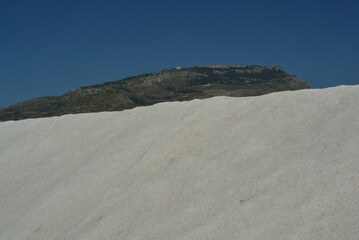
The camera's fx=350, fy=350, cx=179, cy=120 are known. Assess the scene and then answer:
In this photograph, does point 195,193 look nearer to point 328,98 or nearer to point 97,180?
point 97,180

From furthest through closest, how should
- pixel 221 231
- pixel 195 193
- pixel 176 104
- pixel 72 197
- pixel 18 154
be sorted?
pixel 18 154 < pixel 176 104 < pixel 72 197 < pixel 195 193 < pixel 221 231

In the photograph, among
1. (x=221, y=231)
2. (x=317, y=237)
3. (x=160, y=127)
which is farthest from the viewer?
(x=160, y=127)

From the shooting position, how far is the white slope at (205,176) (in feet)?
32.0

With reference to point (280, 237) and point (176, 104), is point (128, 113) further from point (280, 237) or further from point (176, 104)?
point (280, 237)

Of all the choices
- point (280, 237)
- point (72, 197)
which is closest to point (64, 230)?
point (72, 197)

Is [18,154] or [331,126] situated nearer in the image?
[331,126]

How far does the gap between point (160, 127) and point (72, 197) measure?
5918mm

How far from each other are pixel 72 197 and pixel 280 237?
967cm

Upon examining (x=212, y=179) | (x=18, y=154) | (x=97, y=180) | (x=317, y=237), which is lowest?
(x=317, y=237)

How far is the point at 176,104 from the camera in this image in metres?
21.9

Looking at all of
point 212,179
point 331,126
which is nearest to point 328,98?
point 331,126

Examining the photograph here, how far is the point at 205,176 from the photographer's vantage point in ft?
42.6

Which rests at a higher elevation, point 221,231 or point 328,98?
point 328,98

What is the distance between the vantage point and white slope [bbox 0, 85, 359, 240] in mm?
9758
